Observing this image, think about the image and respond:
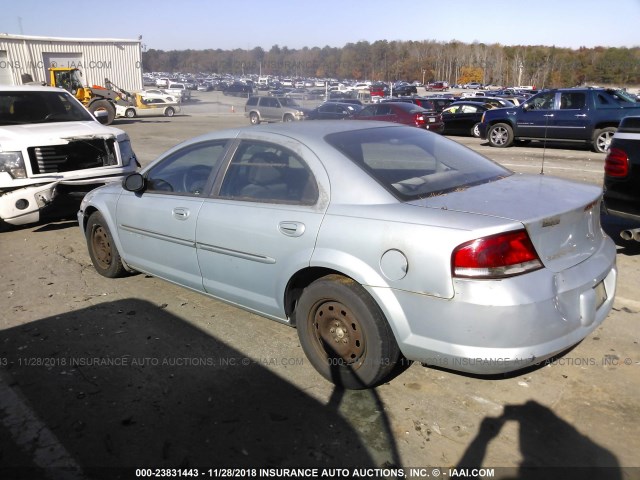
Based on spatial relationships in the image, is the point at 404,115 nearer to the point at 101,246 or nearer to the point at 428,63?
the point at 101,246

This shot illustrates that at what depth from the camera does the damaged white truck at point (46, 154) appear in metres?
6.38

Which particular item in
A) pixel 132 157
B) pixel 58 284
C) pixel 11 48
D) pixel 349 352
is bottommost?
pixel 58 284

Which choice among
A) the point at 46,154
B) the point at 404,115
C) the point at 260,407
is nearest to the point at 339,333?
the point at 260,407

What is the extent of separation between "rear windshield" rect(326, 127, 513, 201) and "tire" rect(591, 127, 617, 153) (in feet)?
41.1

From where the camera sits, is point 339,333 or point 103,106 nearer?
point 339,333

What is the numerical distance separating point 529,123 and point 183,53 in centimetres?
17179

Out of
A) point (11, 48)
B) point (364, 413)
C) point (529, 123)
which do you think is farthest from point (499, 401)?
point (11, 48)

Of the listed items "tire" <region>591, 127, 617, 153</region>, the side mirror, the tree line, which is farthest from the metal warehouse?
the tree line

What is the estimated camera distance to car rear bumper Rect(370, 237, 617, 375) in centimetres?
259

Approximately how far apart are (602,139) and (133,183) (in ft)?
46.0

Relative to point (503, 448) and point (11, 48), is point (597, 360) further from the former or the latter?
point (11, 48)

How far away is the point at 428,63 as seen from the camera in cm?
12731

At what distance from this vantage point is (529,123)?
626 inches

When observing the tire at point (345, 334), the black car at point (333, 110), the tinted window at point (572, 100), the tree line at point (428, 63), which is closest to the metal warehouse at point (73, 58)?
the black car at point (333, 110)
